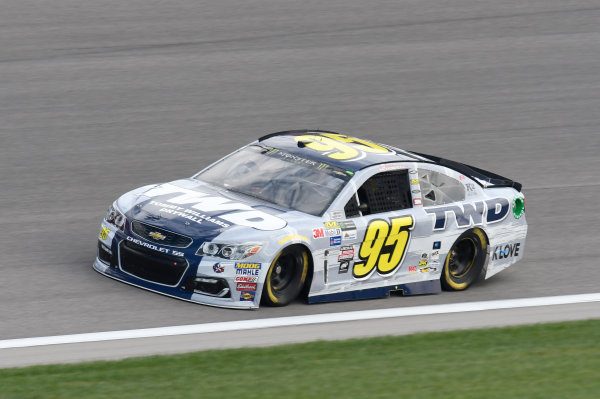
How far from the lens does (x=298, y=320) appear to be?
27.6 feet

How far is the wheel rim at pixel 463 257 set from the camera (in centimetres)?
1027

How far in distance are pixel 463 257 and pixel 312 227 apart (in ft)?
7.02

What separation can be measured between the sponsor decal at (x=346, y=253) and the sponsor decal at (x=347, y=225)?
0.17 metres

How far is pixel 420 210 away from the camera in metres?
9.77

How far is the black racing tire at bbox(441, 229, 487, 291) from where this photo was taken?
1024 cm

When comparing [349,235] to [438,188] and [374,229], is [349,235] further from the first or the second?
[438,188]

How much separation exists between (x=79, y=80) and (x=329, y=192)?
7.50 meters

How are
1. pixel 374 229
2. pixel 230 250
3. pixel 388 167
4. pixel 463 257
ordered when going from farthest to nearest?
pixel 463 257 < pixel 388 167 < pixel 374 229 < pixel 230 250

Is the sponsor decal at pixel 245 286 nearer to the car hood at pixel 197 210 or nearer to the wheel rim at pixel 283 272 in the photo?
the wheel rim at pixel 283 272

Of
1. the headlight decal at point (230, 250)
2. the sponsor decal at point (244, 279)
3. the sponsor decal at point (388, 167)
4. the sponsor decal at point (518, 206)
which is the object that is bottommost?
the sponsor decal at point (244, 279)

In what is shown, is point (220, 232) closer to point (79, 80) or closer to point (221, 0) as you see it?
point (79, 80)

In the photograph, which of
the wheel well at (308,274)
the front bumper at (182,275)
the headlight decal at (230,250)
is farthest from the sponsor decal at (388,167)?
the front bumper at (182,275)

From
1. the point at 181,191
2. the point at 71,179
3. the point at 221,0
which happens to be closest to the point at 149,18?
the point at 221,0

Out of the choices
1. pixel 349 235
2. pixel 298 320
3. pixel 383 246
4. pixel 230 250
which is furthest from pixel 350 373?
pixel 383 246
